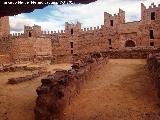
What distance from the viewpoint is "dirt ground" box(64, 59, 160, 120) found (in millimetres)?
9070

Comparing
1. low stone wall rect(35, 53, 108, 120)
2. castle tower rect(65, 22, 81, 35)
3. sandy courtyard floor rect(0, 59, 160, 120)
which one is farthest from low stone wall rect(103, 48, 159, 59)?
castle tower rect(65, 22, 81, 35)

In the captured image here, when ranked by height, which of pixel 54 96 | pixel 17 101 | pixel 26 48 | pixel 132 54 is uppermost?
pixel 26 48

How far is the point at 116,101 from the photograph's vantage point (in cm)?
1034

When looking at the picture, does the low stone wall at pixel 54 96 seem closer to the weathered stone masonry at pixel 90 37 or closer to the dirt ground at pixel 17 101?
the dirt ground at pixel 17 101

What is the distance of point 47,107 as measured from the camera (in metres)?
9.40

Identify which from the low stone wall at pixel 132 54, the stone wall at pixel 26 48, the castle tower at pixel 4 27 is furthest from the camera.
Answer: the castle tower at pixel 4 27

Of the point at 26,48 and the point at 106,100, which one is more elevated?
the point at 26,48

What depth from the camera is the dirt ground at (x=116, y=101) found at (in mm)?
9070

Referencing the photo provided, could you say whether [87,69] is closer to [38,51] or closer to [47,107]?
[47,107]

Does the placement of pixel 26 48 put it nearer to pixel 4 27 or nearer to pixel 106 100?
pixel 4 27

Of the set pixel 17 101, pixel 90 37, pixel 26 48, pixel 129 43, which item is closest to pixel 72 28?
pixel 90 37

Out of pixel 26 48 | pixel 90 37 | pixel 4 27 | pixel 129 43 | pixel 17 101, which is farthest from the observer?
pixel 90 37

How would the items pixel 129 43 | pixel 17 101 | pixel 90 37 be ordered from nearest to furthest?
pixel 17 101
pixel 129 43
pixel 90 37

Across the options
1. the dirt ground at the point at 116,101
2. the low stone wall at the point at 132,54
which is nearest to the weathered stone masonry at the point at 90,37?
the low stone wall at the point at 132,54
